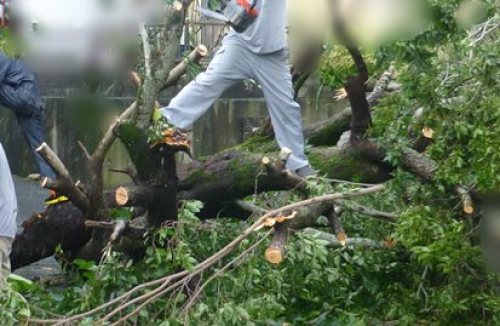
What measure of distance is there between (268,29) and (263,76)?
0.31 metres

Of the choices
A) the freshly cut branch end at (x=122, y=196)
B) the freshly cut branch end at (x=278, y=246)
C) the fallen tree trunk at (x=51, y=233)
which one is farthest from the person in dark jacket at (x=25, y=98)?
the freshly cut branch end at (x=278, y=246)

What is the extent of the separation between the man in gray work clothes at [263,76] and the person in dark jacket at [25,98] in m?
1.92

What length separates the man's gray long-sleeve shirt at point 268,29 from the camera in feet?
21.9

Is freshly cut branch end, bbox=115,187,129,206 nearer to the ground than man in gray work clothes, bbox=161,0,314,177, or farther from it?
nearer to the ground

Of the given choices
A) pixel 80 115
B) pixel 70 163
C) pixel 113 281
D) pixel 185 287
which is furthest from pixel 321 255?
pixel 70 163

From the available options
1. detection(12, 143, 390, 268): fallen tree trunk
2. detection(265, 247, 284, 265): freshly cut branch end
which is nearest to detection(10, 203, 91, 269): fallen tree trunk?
detection(12, 143, 390, 268): fallen tree trunk

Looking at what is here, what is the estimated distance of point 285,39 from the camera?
6730mm

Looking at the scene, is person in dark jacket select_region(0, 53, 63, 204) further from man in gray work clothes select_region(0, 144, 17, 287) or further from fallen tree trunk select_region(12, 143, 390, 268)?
man in gray work clothes select_region(0, 144, 17, 287)

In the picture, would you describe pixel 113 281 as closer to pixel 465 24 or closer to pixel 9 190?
pixel 9 190

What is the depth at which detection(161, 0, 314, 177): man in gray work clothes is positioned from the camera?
6676 millimetres

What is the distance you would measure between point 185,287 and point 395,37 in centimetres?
172

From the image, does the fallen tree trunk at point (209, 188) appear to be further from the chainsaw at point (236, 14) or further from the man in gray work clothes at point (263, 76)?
the chainsaw at point (236, 14)

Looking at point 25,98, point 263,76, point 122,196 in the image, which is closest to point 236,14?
point 263,76

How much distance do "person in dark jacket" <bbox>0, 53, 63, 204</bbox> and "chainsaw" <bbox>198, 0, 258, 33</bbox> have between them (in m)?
2.09
